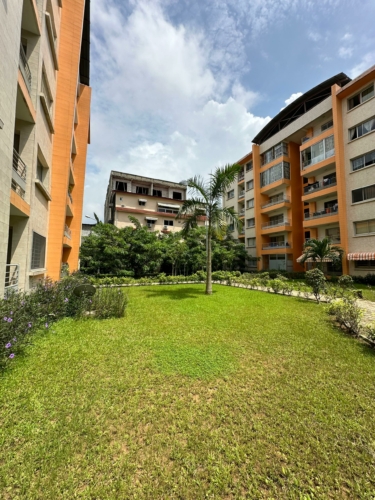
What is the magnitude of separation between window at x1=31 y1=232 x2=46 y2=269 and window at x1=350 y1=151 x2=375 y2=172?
967 inches

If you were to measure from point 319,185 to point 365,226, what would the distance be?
6848 mm

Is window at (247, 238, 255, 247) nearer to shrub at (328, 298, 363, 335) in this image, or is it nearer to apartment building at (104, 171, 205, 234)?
apartment building at (104, 171, 205, 234)

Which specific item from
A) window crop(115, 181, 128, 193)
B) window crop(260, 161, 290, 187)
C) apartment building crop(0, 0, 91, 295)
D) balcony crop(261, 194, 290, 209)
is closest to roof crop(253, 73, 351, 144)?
window crop(260, 161, 290, 187)

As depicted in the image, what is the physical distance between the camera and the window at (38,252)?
9.01 m

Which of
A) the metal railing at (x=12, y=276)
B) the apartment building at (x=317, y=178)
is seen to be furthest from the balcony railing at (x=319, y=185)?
the metal railing at (x=12, y=276)

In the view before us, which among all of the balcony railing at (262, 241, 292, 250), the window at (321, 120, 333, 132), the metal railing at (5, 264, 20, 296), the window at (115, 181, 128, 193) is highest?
the window at (321, 120, 333, 132)

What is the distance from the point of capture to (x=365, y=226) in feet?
61.0

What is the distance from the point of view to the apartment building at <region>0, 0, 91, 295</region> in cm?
560

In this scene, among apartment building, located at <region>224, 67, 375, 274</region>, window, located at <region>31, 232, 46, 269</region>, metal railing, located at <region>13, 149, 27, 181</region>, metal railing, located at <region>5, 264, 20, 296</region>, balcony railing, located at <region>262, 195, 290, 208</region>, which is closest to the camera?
metal railing, located at <region>5, 264, 20, 296</region>

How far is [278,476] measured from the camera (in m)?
2.19

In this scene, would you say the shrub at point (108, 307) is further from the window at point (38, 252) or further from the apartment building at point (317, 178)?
the apartment building at point (317, 178)

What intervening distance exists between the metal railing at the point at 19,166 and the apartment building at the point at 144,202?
2388cm

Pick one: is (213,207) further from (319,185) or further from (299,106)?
(299,106)

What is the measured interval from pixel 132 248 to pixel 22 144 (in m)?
12.6
